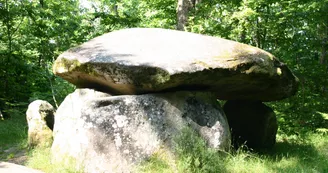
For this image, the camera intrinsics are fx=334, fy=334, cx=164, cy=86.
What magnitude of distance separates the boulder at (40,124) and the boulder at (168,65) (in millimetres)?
1127

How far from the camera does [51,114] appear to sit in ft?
22.0

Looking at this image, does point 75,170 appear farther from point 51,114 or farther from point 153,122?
point 51,114

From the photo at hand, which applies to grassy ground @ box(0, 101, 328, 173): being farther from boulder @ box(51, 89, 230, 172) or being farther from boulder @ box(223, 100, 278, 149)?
boulder @ box(223, 100, 278, 149)

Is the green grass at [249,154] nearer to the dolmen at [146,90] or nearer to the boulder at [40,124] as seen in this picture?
the dolmen at [146,90]

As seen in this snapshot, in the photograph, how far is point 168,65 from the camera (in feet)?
15.3

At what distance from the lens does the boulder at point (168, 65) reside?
15.4ft

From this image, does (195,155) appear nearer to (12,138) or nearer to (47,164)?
(47,164)

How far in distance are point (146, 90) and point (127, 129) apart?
2.25 feet

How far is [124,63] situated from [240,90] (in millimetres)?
2559

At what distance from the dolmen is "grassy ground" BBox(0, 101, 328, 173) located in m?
0.20

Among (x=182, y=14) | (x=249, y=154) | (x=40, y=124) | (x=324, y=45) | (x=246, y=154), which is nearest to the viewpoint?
(x=246, y=154)

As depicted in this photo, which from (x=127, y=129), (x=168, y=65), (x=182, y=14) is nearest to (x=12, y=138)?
(x=127, y=129)

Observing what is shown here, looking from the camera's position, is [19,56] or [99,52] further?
[19,56]

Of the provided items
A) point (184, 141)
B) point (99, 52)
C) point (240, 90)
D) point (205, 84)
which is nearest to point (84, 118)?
point (99, 52)
